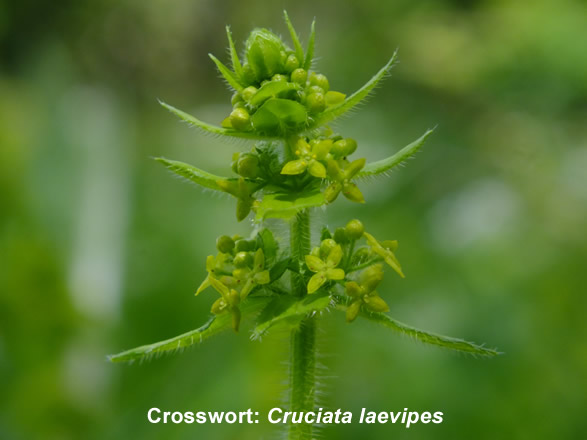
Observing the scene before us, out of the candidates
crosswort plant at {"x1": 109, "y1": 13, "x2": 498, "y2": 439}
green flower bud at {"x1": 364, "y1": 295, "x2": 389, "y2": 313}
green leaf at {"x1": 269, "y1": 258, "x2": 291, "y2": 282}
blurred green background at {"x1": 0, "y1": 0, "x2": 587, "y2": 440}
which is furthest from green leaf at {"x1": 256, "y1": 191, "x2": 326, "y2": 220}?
blurred green background at {"x1": 0, "y1": 0, "x2": 587, "y2": 440}

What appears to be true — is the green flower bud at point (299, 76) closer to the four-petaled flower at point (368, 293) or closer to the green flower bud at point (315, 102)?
the green flower bud at point (315, 102)

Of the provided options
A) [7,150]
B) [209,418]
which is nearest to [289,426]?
[209,418]

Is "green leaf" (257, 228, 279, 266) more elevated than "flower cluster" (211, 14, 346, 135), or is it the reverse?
"flower cluster" (211, 14, 346, 135)

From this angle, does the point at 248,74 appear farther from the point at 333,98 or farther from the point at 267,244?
the point at 267,244

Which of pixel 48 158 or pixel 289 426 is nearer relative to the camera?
pixel 289 426

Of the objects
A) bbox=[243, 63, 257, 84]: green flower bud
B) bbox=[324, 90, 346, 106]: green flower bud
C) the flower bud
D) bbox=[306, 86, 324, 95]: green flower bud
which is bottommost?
the flower bud

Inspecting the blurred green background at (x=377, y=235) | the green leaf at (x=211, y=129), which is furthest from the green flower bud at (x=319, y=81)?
the blurred green background at (x=377, y=235)

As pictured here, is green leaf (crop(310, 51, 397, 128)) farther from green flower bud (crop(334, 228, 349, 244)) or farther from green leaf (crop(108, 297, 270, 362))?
green leaf (crop(108, 297, 270, 362))

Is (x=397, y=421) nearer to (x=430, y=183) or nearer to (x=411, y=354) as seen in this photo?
(x=411, y=354)
